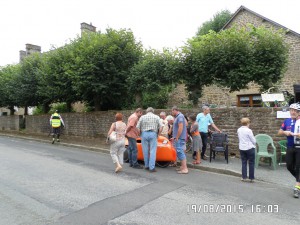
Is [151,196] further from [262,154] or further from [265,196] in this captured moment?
[262,154]

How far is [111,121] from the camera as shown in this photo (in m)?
14.9

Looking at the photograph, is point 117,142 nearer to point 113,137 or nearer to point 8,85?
point 113,137

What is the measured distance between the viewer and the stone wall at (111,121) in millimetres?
8823

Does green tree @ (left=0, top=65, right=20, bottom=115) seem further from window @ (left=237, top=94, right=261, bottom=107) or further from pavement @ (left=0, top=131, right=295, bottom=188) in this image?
pavement @ (left=0, top=131, right=295, bottom=188)

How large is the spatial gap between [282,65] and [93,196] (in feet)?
29.8

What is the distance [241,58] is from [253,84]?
238 inches

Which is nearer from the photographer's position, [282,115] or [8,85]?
[282,115]

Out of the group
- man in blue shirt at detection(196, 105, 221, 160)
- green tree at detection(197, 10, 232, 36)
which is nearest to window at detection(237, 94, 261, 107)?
man in blue shirt at detection(196, 105, 221, 160)

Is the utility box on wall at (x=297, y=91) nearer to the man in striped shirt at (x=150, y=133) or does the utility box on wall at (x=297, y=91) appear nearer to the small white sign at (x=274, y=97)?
the small white sign at (x=274, y=97)

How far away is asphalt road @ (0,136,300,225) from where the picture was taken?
4195 millimetres

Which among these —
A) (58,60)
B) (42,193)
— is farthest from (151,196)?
(58,60)

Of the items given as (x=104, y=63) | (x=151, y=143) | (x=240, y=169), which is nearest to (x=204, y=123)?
(x=240, y=169)

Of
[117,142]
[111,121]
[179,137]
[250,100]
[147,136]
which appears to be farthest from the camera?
[250,100]

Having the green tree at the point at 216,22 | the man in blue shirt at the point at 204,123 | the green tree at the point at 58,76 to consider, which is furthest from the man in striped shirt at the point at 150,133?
the green tree at the point at 216,22
